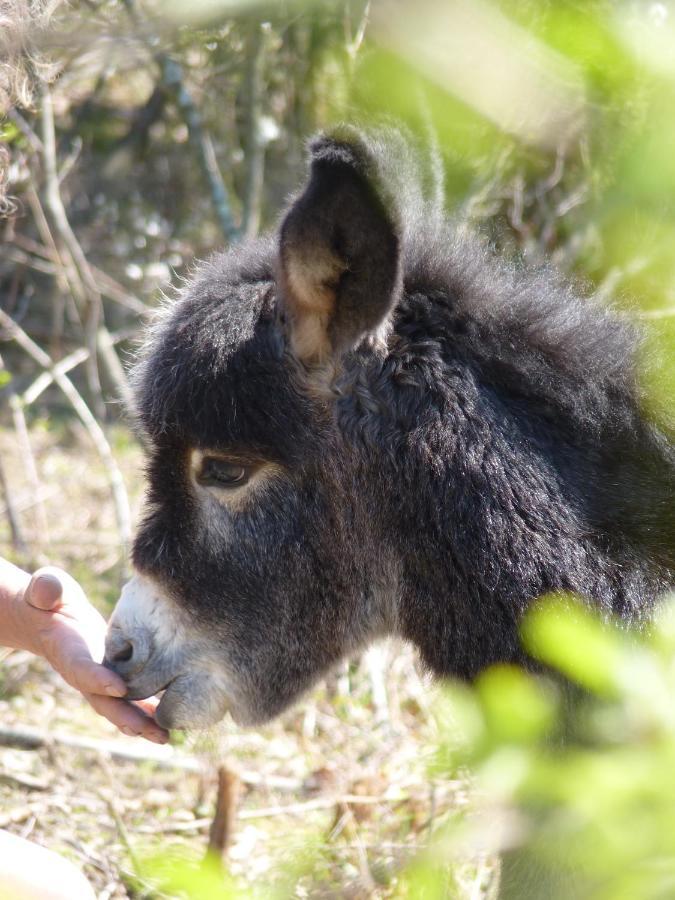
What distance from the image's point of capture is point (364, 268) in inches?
103

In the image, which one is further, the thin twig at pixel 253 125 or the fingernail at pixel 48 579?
the thin twig at pixel 253 125

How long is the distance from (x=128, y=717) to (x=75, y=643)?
0.31 m

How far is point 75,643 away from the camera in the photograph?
3.16m

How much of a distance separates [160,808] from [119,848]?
572 mm

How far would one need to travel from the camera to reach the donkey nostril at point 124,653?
2.93m

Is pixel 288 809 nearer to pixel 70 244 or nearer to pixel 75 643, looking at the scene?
pixel 75 643

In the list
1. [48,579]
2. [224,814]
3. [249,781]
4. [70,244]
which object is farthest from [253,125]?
[224,814]

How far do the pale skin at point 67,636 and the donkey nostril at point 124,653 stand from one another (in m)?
0.05

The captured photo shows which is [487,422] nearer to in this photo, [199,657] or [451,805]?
[199,657]

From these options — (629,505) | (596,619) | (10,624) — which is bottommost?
(10,624)

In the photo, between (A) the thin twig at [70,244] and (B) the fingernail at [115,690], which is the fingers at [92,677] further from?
(A) the thin twig at [70,244]

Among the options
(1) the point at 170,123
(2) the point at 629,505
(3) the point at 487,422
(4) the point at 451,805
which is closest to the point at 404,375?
(3) the point at 487,422

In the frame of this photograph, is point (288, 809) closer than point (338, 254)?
No

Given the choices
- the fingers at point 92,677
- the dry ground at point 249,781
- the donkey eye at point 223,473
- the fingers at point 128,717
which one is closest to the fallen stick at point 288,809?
the dry ground at point 249,781
